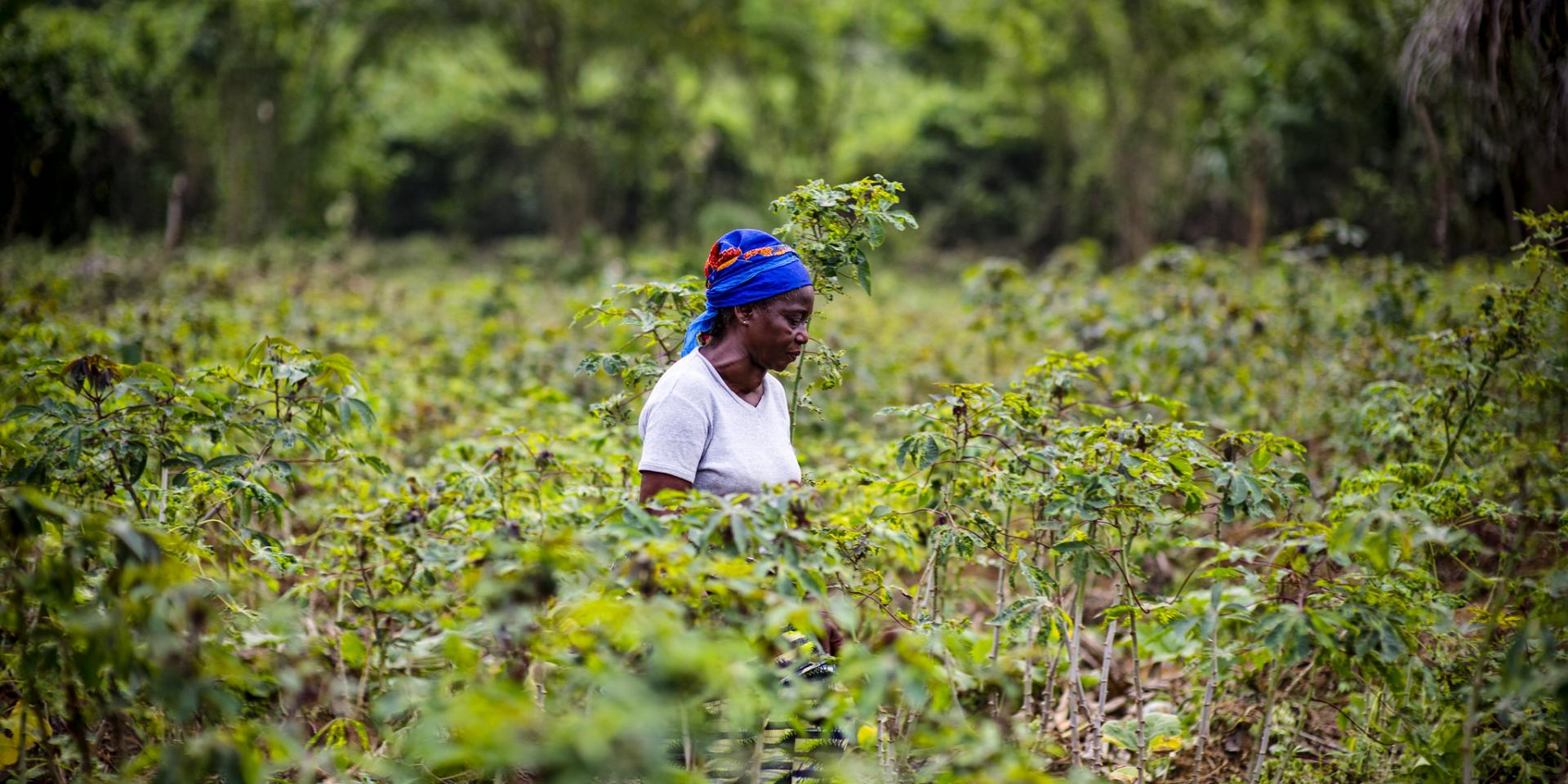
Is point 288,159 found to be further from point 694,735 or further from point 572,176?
point 694,735

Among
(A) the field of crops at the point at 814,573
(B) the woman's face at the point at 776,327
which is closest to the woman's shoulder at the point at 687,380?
(B) the woman's face at the point at 776,327

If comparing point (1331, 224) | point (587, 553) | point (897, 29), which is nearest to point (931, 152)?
point (897, 29)

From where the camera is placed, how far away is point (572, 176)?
52.2ft

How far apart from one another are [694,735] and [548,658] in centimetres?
25

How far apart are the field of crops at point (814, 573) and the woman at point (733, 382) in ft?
0.52

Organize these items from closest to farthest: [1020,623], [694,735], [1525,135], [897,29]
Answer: [694,735], [1020,623], [1525,135], [897,29]

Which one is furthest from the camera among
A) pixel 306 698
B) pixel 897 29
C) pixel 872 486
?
pixel 897 29

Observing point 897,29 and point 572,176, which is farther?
point 897,29

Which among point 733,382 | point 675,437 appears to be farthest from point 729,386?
point 675,437

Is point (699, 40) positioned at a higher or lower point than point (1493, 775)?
higher

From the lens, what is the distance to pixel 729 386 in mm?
2342

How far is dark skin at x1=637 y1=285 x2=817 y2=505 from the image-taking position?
2.32 m

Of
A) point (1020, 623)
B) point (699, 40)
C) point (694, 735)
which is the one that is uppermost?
point (699, 40)

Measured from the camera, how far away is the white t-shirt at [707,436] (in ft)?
7.03
